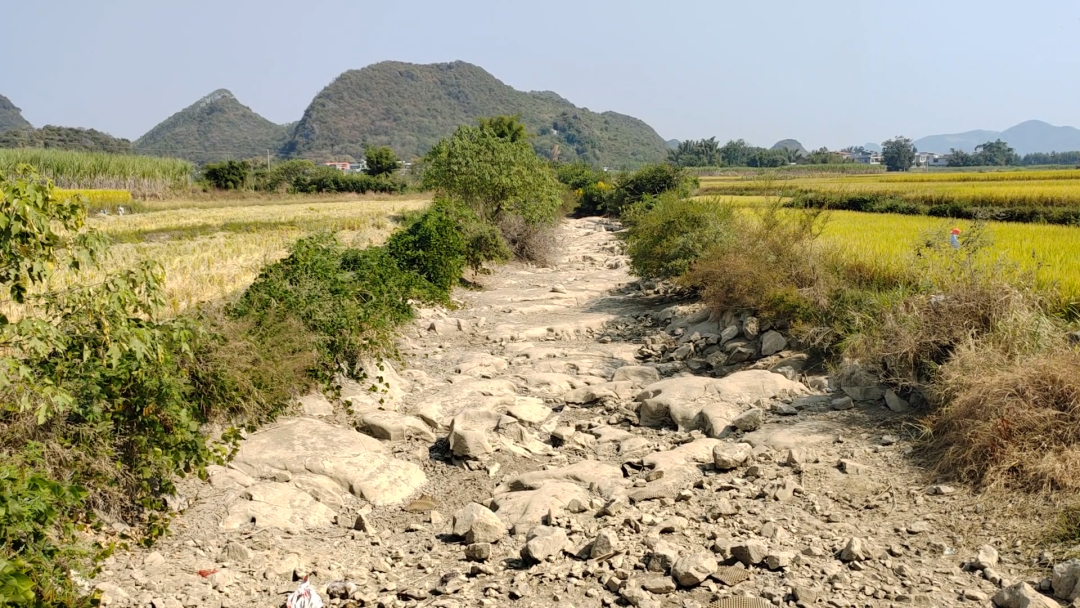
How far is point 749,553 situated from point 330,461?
133 inches

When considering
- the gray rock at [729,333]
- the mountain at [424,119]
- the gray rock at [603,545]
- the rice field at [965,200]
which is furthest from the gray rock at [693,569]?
the mountain at [424,119]

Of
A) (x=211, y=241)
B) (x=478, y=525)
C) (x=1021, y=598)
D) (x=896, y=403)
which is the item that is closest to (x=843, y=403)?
(x=896, y=403)

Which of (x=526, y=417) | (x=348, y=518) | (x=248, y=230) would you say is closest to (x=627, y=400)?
(x=526, y=417)

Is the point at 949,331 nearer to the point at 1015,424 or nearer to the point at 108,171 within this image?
the point at 1015,424

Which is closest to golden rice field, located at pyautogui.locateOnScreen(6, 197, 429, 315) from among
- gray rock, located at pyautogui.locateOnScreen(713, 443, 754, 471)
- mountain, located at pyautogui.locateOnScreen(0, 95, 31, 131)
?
gray rock, located at pyautogui.locateOnScreen(713, 443, 754, 471)

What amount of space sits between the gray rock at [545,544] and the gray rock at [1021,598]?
7.62 ft

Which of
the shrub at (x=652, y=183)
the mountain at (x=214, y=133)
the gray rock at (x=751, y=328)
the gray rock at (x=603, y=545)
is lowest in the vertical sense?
the gray rock at (x=603, y=545)

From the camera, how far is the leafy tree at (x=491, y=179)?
2138 cm

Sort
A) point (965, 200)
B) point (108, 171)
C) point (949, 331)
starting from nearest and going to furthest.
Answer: point (949, 331) → point (965, 200) → point (108, 171)

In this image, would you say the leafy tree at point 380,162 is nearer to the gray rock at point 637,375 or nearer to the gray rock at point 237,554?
the gray rock at point 637,375

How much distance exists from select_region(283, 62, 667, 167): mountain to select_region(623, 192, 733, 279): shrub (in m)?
118

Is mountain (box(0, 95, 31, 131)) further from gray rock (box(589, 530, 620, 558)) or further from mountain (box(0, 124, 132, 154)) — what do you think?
gray rock (box(589, 530, 620, 558))

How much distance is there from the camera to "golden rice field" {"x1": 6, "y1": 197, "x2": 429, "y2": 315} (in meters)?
12.2

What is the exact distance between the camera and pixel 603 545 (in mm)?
4750
